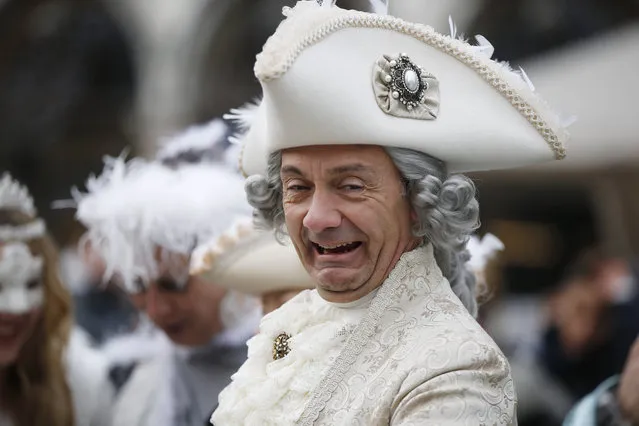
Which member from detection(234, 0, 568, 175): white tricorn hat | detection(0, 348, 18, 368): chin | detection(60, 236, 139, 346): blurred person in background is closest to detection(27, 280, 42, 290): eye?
detection(0, 348, 18, 368): chin

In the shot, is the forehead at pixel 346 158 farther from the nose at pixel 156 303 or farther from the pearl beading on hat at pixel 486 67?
the nose at pixel 156 303

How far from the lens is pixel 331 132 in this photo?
2.74 m

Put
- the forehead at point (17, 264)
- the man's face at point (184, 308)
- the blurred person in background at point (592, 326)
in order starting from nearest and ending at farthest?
the man's face at point (184, 308)
the forehead at point (17, 264)
the blurred person in background at point (592, 326)

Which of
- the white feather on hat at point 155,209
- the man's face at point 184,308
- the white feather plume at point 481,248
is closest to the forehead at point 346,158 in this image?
the white feather plume at point 481,248

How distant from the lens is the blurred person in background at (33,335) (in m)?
5.76

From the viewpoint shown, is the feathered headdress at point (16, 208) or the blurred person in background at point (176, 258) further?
the feathered headdress at point (16, 208)

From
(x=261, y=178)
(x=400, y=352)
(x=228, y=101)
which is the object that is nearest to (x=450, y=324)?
(x=400, y=352)

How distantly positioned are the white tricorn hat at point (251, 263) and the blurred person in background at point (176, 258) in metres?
0.62

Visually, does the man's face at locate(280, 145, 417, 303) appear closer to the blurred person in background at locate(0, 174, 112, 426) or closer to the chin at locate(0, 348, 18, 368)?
the blurred person in background at locate(0, 174, 112, 426)

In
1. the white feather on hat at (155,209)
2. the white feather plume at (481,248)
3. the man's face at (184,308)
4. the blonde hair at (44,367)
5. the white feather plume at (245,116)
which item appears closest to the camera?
the white feather plume at (245,116)

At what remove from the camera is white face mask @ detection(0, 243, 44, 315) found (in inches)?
225

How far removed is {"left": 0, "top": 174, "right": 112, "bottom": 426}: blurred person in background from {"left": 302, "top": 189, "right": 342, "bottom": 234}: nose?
3254 millimetres

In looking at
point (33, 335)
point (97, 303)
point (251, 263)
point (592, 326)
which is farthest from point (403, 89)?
point (97, 303)

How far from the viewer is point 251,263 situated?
4156 millimetres
